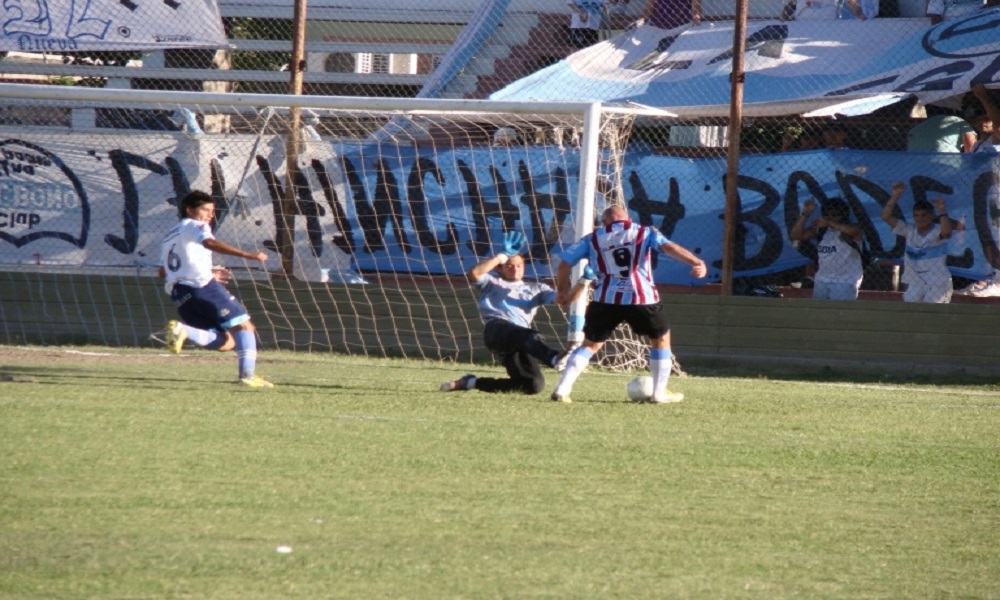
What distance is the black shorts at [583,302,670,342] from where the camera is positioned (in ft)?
34.3

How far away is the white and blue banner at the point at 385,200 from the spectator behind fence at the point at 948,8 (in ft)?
10.2

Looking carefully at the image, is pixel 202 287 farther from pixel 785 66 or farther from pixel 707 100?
pixel 785 66

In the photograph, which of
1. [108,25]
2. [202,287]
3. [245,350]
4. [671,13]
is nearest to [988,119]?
[671,13]

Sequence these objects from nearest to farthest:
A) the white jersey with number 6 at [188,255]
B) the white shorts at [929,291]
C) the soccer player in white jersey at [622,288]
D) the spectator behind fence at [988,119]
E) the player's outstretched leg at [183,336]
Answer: the player's outstretched leg at [183,336] → the soccer player in white jersey at [622,288] → the white jersey with number 6 at [188,255] → the white shorts at [929,291] → the spectator behind fence at [988,119]

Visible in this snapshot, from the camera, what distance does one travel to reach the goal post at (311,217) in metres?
14.7

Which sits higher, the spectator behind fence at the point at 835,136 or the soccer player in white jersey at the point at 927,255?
the spectator behind fence at the point at 835,136

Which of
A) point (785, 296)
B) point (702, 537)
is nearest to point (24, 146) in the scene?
point (785, 296)

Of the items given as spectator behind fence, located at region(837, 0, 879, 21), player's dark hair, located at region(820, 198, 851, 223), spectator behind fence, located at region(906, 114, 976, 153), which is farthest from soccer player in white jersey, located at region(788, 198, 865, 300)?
spectator behind fence, located at region(837, 0, 879, 21)

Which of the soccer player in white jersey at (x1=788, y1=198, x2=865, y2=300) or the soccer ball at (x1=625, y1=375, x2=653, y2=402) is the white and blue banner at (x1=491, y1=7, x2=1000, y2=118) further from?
the soccer ball at (x1=625, y1=375, x2=653, y2=402)

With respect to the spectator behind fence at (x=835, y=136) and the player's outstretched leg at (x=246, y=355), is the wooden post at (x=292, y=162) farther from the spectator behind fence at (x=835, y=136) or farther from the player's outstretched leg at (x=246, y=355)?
the spectator behind fence at (x=835, y=136)

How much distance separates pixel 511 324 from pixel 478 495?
4114 mm

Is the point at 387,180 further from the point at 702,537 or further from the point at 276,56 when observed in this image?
the point at 702,537

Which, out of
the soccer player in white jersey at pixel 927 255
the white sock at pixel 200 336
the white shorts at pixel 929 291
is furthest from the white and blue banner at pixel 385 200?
the white sock at pixel 200 336

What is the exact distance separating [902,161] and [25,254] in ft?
31.6
